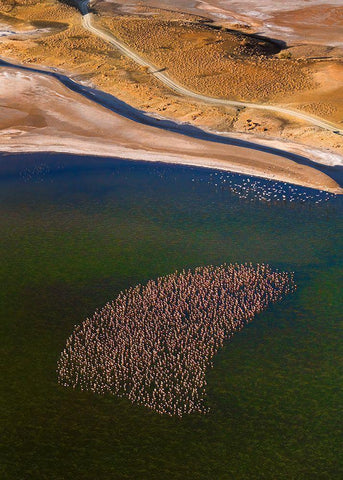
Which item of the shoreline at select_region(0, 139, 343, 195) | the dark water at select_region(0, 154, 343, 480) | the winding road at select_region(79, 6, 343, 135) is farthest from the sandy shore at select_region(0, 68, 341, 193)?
the winding road at select_region(79, 6, 343, 135)

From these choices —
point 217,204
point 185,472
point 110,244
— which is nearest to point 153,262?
point 110,244

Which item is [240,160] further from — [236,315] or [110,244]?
[236,315]

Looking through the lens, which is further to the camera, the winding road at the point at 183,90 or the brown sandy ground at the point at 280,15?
the brown sandy ground at the point at 280,15

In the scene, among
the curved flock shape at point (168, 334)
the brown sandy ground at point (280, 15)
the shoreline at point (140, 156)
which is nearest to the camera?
the curved flock shape at point (168, 334)

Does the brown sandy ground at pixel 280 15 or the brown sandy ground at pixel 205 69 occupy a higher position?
the brown sandy ground at pixel 280 15

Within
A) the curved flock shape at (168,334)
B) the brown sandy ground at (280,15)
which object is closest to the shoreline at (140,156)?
the curved flock shape at (168,334)

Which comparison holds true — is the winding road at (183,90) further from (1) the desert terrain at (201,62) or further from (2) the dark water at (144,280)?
(2) the dark water at (144,280)
